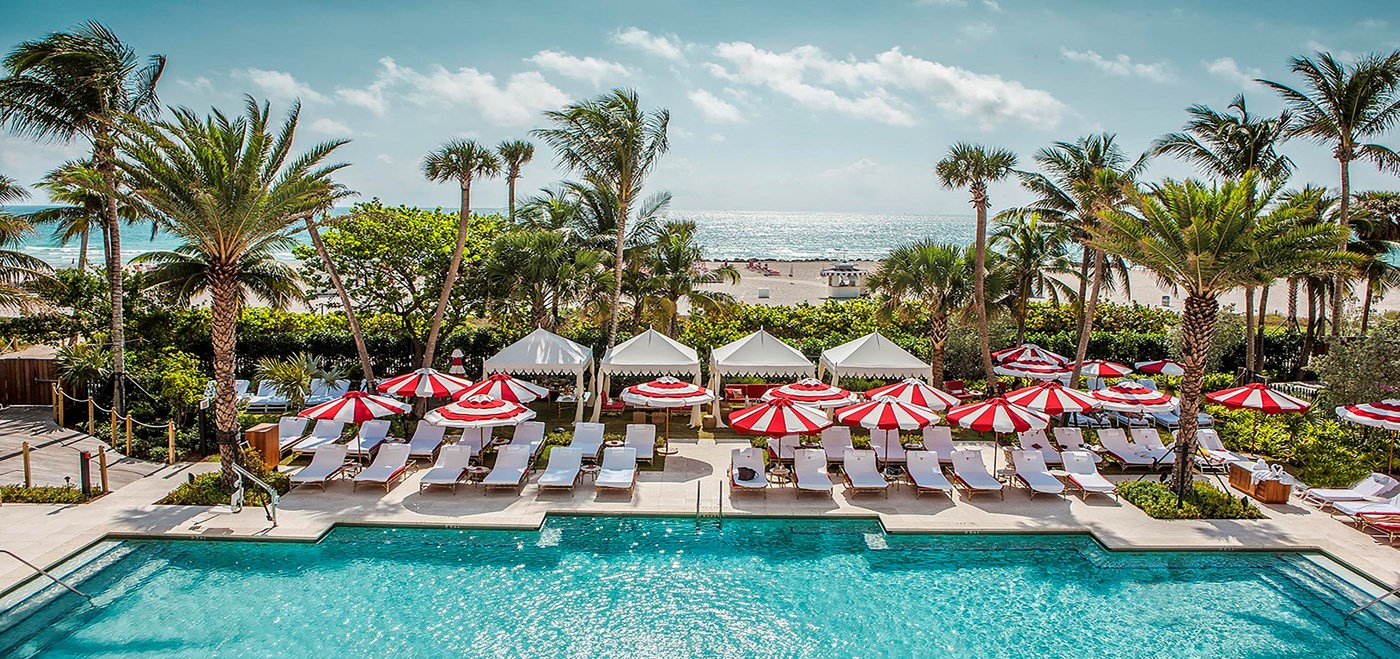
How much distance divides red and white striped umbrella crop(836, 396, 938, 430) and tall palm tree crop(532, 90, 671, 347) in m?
7.82

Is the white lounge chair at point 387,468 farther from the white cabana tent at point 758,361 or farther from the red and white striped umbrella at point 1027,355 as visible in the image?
the red and white striped umbrella at point 1027,355

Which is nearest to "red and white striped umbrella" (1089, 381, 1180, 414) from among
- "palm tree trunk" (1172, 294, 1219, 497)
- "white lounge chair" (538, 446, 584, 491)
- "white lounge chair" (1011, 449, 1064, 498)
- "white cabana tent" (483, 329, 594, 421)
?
"palm tree trunk" (1172, 294, 1219, 497)

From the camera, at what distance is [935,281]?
2102 cm

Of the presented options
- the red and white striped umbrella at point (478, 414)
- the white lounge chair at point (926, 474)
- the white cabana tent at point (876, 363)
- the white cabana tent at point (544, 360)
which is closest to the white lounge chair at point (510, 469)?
the red and white striped umbrella at point (478, 414)

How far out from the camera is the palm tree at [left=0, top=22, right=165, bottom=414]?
16.6 m

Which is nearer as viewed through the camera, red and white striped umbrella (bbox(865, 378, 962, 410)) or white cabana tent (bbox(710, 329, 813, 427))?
red and white striped umbrella (bbox(865, 378, 962, 410))

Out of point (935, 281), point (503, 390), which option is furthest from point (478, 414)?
point (935, 281)

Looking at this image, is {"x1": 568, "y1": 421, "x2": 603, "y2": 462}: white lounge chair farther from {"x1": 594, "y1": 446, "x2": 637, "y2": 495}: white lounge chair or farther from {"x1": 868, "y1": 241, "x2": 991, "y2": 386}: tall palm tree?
{"x1": 868, "y1": 241, "x2": 991, "y2": 386}: tall palm tree

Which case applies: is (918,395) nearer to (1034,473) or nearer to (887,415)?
(887,415)

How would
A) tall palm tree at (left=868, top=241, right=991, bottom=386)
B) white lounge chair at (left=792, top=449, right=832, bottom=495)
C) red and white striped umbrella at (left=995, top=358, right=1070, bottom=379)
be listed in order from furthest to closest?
1. red and white striped umbrella at (left=995, top=358, right=1070, bottom=379)
2. tall palm tree at (left=868, top=241, right=991, bottom=386)
3. white lounge chair at (left=792, top=449, right=832, bottom=495)

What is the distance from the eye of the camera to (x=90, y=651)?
9094 mm

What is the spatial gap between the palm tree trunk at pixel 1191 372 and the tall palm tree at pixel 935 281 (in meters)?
7.27

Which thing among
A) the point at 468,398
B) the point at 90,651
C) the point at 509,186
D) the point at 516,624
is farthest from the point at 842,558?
the point at 509,186

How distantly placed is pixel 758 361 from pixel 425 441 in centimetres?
758
